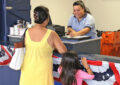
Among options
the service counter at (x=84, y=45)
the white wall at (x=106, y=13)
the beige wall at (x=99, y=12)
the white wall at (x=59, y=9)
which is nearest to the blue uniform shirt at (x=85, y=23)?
the service counter at (x=84, y=45)

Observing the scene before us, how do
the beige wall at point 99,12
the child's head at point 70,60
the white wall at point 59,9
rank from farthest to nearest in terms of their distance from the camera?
the beige wall at point 99,12, the white wall at point 59,9, the child's head at point 70,60

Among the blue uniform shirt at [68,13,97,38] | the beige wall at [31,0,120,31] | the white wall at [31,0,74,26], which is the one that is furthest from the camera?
the beige wall at [31,0,120,31]

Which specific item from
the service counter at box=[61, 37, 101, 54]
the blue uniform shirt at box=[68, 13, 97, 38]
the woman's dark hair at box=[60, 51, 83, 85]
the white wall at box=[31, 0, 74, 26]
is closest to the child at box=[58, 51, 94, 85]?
the woman's dark hair at box=[60, 51, 83, 85]

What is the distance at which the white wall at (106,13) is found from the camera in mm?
5461

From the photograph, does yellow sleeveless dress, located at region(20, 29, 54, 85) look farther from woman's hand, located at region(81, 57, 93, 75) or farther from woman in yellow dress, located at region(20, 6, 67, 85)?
woman's hand, located at region(81, 57, 93, 75)

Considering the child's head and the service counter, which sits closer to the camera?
the child's head

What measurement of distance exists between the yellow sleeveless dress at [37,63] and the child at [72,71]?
6.2 inches

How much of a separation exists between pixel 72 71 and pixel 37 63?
0.34m

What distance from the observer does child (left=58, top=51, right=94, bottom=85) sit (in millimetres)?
1795

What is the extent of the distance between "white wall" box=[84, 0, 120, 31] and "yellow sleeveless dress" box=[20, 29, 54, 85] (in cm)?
393

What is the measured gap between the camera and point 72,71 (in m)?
1.79

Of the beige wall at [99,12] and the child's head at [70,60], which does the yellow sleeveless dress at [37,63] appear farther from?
the beige wall at [99,12]

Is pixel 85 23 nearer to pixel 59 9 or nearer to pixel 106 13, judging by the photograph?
pixel 59 9

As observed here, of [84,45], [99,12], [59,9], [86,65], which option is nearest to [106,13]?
[99,12]
